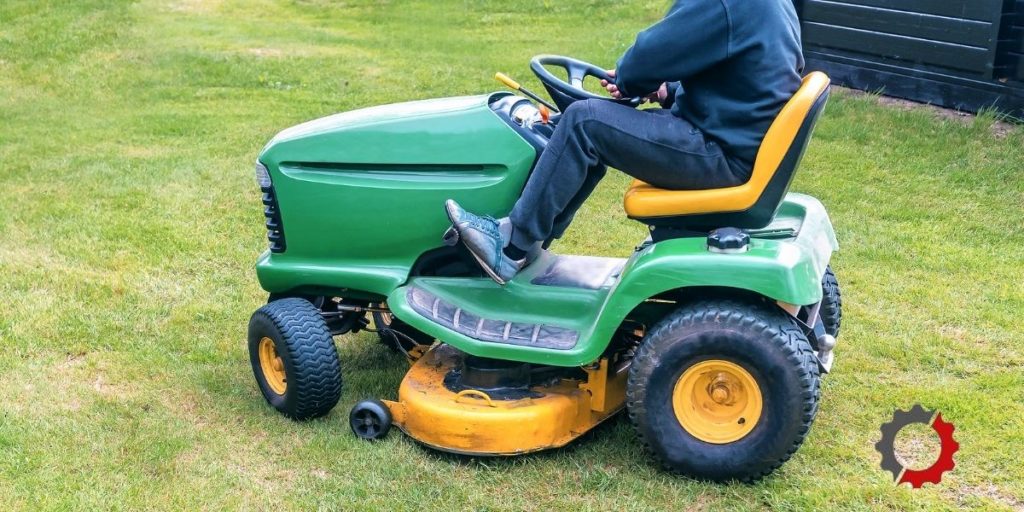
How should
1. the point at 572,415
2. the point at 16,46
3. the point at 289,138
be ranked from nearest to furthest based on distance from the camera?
the point at 572,415 < the point at 289,138 < the point at 16,46

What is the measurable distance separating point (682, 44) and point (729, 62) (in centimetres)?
17

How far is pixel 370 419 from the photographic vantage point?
395 centimetres

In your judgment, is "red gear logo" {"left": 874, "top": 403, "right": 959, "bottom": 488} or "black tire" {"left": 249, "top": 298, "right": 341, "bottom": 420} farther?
"black tire" {"left": 249, "top": 298, "right": 341, "bottom": 420}

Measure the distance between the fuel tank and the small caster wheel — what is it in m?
0.45

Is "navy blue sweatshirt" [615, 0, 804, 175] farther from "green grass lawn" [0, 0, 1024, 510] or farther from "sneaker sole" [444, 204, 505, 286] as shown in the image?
"green grass lawn" [0, 0, 1024, 510]

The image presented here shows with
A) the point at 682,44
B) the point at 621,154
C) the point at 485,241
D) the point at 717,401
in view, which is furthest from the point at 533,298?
the point at 682,44

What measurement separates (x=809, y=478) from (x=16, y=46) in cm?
1111

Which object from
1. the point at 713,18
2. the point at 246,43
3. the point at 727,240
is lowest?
the point at 246,43

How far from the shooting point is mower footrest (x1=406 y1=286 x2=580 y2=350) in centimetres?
379

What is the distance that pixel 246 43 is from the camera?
40.3 ft

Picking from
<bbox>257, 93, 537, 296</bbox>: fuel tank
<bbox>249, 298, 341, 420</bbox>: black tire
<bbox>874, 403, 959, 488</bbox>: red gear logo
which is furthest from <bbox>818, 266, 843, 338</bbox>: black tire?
<bbox>249, 298, 341, 420</bbox>: black tire

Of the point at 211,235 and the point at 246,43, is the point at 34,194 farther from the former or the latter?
the point at 246,43

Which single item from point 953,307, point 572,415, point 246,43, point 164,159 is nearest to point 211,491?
point 572,415

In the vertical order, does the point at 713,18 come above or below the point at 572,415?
above
